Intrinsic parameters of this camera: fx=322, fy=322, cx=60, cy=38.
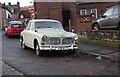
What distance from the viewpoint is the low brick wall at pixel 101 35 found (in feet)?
50.8

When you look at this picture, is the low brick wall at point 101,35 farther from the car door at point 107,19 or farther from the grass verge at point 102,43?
the car door at point 107,19

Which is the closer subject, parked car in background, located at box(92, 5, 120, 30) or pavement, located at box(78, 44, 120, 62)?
pavement, located at box(78, 44, 120, 62)

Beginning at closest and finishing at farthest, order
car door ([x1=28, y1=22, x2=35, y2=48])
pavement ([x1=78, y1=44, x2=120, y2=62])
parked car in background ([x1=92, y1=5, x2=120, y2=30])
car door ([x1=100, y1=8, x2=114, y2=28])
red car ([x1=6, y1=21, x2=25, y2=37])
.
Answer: pavement ([x1=78, y1=44, x2=120, y2=62]) < car door ([x1=28, y1=22, x2=35, y2=48]) < parked car in background ([x1=92, y1=5, x2=120, y2=30]) < car door ([x1=100, y1=8, x2=114, y2=28]) < red car ([x1=6, y1=21, x2=25, y2=37])

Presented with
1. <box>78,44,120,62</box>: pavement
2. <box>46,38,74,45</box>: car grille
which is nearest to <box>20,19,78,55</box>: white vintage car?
<box>46,38,74,45</box>: car grille

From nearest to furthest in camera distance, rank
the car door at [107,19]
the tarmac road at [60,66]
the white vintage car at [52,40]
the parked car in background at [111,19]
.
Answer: the tarmac road at [60,66] → the white vintage car at [52,40] → the parked car in background at [111,19] → the car door at [107,19]

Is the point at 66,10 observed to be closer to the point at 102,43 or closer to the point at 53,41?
the point at 102,43

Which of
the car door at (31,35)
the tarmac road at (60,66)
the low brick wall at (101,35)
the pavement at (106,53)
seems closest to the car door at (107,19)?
the low brick wall at (101,35)

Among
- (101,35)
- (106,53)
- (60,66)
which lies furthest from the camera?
(101,35)

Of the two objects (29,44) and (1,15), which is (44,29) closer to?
(29,44)

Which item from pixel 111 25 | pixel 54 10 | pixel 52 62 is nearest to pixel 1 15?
pixel 54 10

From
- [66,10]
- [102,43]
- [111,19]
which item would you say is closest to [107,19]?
[111,19]

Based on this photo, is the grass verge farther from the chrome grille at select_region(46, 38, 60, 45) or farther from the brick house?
the brick house

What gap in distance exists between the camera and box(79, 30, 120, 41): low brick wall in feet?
50.8

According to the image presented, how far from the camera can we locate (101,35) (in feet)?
55.1
